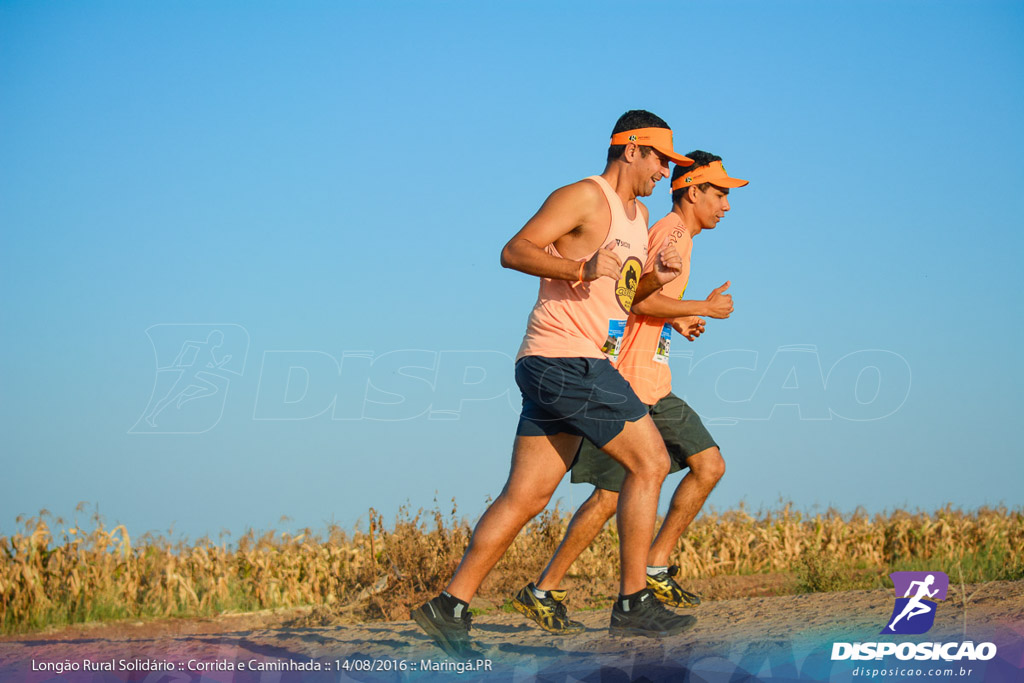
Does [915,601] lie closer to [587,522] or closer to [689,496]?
[689,496]

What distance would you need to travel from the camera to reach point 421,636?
4773 mm

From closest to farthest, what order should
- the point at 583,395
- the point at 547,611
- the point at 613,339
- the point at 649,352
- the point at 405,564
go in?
the point at 583,395, the point at 613,339, the point at 547,611, the point at 649,352, the point at 405,564

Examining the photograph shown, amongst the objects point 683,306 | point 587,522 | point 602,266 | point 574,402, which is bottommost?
point 587,522

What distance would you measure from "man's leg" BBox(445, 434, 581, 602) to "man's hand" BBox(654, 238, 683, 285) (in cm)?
95

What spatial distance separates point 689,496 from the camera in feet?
17.3

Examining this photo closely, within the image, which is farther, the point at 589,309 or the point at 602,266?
the point at 589,309

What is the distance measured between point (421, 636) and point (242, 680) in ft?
3.24

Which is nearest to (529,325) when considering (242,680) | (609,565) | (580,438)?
(580,438)

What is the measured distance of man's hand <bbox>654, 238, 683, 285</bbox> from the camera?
14.4 ft

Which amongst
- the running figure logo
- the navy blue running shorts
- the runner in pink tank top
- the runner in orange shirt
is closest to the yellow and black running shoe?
the runner in orange shirt

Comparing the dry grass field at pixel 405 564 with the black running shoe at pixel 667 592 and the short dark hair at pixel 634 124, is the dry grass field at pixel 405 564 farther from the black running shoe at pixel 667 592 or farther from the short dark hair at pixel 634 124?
the short dark hair at pixel 634 124

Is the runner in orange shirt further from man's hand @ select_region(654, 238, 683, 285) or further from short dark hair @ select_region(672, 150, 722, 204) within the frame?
man's hand @ select_region(654, 238, 683, 285)

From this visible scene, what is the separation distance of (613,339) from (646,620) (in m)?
1.26

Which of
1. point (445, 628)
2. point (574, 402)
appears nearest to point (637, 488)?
point (574, 402)
